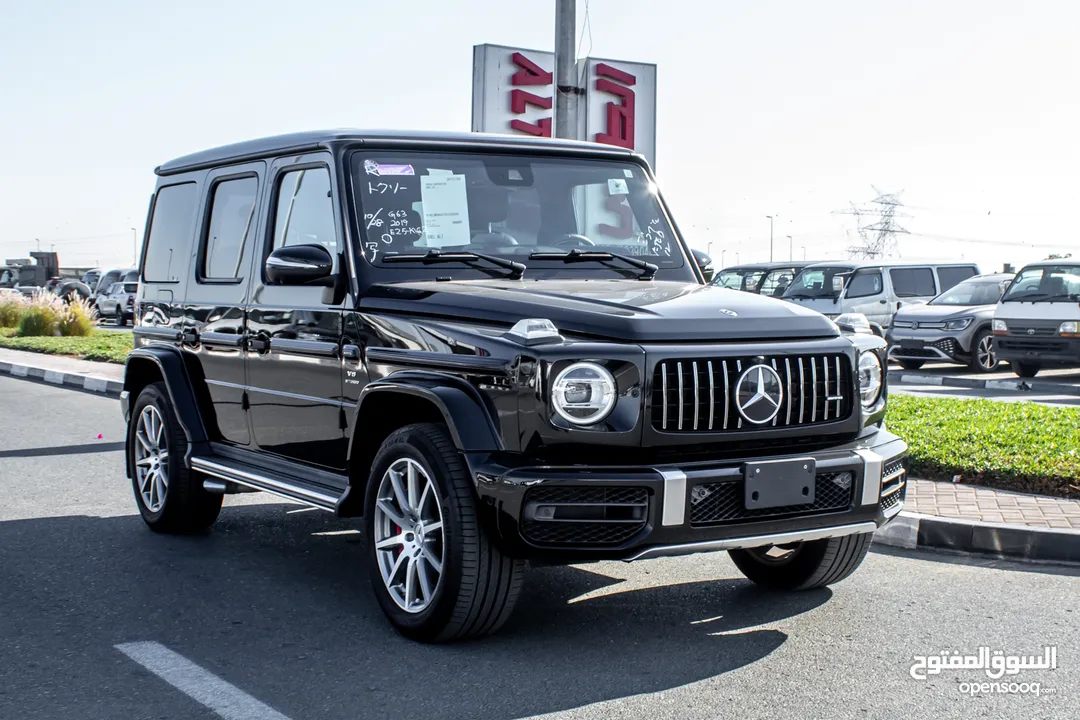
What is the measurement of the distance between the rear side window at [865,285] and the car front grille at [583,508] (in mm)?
19272

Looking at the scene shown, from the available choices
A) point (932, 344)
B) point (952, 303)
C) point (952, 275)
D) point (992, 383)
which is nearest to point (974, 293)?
point (952, 303)

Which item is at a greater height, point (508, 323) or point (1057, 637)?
point (508, 323)

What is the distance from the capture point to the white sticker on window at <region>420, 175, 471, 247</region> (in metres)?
5.52

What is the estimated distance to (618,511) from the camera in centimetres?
428

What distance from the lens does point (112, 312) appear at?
3966 centimetres

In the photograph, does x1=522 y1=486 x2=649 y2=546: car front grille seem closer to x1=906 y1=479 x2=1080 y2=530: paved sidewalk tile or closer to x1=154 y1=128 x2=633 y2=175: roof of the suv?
x1=154 y1=128 x2=633 y2=175: roof of the suv

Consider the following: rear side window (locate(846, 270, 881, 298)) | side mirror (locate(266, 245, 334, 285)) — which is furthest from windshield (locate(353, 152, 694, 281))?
rear side window (locate(846, 270, 881, 298))

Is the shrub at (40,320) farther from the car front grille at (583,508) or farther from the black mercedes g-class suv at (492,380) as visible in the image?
the car front grille at (583,508)

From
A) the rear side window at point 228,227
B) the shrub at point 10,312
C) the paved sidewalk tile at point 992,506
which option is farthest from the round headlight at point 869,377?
the shrub at point 10,312

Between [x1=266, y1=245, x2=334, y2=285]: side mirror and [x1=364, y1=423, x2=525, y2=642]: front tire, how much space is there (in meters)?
0.88

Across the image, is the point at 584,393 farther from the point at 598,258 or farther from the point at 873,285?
the point at 873,285

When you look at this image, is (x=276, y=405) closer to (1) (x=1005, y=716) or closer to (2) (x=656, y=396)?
(2) (x=656, y=396)

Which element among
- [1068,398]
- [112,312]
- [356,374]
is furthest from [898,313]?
[112,312]

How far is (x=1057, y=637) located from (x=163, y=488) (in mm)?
4579
